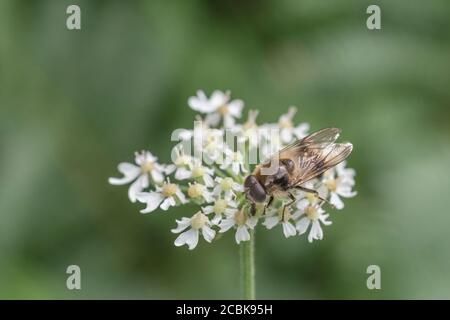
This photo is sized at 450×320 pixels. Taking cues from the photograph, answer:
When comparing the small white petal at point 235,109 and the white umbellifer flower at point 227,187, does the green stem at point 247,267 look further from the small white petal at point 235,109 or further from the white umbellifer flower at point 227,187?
the small white petal at point 235,109

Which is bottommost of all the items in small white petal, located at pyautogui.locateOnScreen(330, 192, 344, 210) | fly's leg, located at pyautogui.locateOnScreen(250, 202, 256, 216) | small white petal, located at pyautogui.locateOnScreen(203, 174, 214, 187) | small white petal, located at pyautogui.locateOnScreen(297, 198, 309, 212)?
fly's leg, located at pyautogui.locateOnScreen(250, 202, 256, 216)

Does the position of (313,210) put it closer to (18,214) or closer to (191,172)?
(191,172)

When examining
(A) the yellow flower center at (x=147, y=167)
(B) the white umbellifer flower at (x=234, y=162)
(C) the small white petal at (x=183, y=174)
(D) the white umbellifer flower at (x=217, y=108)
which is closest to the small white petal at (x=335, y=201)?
(B) the white umbellifer flower at (x=234, y=162)

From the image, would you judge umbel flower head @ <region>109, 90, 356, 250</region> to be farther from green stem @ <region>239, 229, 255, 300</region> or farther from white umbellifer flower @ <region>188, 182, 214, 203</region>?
green stem @ <region>239, 229, 255, 300</region>

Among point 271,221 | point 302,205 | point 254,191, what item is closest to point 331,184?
point 302,205

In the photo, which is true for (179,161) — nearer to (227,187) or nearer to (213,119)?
(227,187)

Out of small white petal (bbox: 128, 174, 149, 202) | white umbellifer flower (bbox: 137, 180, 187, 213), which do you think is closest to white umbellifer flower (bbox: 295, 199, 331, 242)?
white umbellifer flower (bbox: 137, 180, 187, 213)
